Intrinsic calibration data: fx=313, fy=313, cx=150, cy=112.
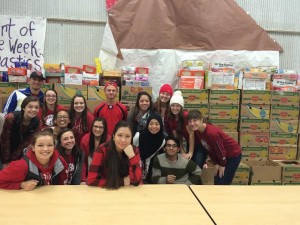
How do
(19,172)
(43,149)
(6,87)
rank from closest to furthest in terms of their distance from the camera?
(19,172) → (43,149) → (6,87)

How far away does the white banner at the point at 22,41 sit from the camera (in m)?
4.55

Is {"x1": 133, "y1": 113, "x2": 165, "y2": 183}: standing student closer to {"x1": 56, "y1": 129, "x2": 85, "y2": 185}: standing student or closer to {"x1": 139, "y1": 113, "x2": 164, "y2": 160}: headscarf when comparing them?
{"x1": 139, "y1": 113, "x2": 164, "y2": 160}: headscarf

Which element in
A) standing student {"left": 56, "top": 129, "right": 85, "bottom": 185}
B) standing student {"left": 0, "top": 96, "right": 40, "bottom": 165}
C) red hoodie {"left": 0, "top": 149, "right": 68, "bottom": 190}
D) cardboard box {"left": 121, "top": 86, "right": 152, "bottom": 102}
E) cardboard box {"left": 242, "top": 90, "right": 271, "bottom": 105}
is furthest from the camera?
cardboard box {"left": 242, "top": 90, "right": 271, "bottom": 105}

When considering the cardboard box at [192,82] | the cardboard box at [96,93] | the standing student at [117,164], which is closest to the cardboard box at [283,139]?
the cardboard box at [192,82]

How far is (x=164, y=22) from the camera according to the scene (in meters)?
4.72

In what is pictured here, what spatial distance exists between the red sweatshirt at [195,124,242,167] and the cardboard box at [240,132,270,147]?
1.25 meters

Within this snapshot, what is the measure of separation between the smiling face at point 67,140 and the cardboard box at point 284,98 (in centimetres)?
308

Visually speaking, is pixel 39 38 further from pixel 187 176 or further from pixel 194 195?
pixel 194 195

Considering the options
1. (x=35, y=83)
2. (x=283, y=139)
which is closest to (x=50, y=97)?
(x=35, y=83)

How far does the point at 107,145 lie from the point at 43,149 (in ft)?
1.47

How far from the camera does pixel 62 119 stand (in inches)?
120

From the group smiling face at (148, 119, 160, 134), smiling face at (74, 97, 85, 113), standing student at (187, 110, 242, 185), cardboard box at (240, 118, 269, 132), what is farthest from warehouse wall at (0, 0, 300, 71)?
standing student at (187, 110, 242, 185)

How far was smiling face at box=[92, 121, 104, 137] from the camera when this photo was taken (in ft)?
9.45

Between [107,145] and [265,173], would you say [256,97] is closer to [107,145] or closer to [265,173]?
[265,173]
